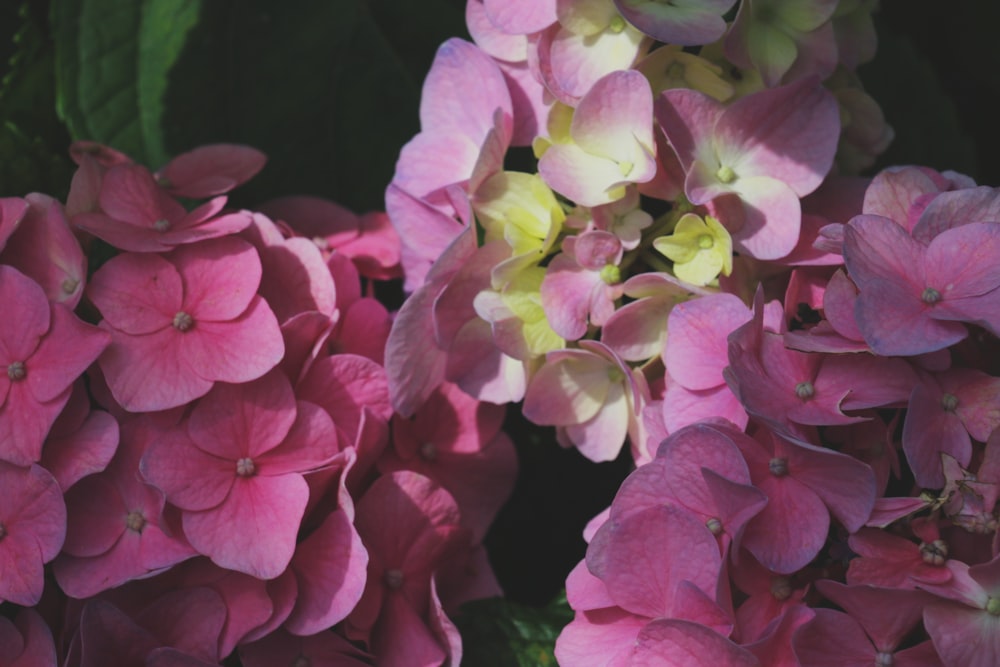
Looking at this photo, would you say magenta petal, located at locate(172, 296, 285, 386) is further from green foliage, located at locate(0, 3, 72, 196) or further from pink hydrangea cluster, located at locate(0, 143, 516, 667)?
green foliage, located at locate(0, 3, 72, 196)

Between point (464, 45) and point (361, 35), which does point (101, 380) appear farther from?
point (361, 35)

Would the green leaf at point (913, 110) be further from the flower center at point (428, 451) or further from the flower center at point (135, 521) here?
the flower center at point (135, 521)

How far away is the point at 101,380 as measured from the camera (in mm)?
763

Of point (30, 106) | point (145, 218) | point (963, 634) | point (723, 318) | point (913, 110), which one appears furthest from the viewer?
point (913, 110)

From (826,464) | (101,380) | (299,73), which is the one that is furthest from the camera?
(299,73)

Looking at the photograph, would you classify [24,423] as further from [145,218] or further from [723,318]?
[723,318]

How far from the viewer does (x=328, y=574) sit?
0.74 m

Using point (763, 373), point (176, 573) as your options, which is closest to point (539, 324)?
point (763, 373)

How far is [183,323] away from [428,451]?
206 mm

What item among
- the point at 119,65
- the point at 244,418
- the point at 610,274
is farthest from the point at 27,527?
the point at 119,65

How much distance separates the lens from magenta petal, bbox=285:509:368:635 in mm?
730

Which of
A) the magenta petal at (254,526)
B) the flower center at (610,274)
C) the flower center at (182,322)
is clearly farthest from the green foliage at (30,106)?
the flower center at (610,274)

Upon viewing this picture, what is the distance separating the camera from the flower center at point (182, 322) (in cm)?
78

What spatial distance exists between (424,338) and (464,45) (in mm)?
221
